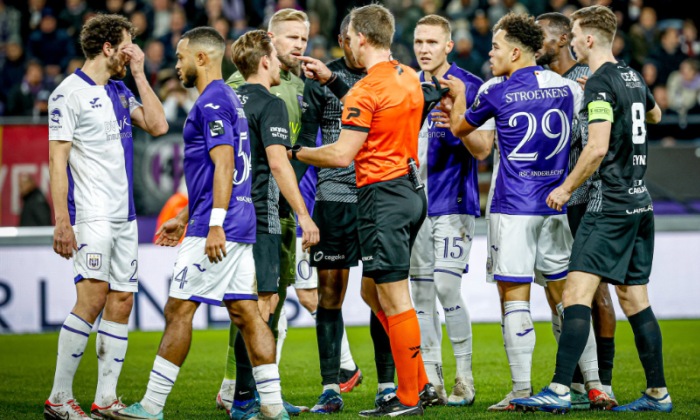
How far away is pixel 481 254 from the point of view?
10.5 m

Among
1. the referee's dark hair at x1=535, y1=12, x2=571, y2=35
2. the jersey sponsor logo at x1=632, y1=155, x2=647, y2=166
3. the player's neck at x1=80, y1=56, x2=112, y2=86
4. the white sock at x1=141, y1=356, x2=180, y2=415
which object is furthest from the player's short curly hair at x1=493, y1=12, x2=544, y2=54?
the white sock at x1=141, y1=356, x2=180, y2=415

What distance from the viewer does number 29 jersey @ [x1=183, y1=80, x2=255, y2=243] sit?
459 centimetres

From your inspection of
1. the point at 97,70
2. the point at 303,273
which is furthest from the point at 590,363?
the point at 97,70

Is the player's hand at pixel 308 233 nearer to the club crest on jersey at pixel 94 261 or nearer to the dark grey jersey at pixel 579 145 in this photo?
the club crest on jersey at pixel 94 261

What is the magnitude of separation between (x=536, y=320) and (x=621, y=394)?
4912mm

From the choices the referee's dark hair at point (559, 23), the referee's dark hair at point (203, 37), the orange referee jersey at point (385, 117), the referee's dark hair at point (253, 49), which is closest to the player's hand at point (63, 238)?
the referee's dark hair at point (203, 37)

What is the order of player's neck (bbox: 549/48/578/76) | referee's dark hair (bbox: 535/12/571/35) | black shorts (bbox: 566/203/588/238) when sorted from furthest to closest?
player's neck (bbox: 549/48/578/76) < referee's dark hair (bbox: 535/12/571/35) < black shorts (bbox: 566/203/588/238)

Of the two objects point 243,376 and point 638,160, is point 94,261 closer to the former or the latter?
point 243,376

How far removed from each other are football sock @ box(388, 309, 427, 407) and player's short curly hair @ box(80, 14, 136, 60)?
2827 mm

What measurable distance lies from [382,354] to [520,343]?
1.01 meters

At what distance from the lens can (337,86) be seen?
17.4 ft

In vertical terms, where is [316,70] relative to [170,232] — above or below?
above

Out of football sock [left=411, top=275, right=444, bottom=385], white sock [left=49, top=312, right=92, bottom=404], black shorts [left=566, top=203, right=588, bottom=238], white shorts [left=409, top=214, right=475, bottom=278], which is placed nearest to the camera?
white sock [left=49, top=312, right=92, bottom=404]

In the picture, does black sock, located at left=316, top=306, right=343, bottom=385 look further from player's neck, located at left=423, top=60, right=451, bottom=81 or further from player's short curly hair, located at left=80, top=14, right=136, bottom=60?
player's short curly hair, located at left=80, top=14, right=136, bottom=60
